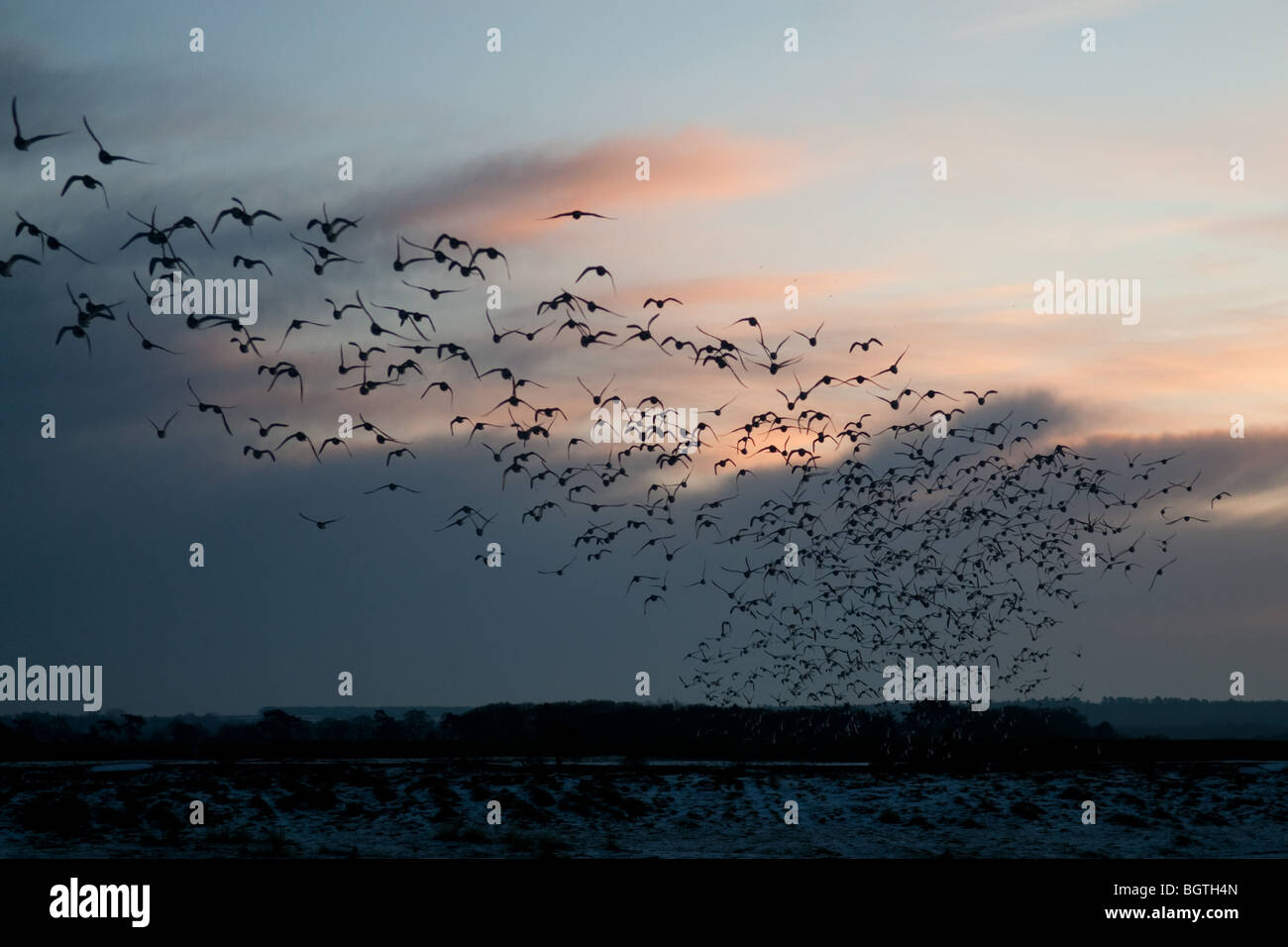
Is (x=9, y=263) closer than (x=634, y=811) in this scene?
Yes

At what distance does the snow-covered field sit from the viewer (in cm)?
3634

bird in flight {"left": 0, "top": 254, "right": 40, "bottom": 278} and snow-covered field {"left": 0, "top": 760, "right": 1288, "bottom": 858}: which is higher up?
bird in flight {"left": 0, "top": 254, "right": 40, "bottom": 278}

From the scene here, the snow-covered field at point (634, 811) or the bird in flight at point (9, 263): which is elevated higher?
the bird in flight at point (9, 263)

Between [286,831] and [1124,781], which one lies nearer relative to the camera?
[286,831]

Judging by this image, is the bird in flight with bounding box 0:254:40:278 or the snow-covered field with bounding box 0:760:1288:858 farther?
the snow-covered field with bounding box 0:760:1288:858

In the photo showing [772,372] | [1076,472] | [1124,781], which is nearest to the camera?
[772,372]

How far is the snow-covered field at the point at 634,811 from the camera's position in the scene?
36344 millimetres

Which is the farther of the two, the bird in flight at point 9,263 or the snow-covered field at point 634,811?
the snow-covered field at point 634,811

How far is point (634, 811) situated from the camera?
43250mm
